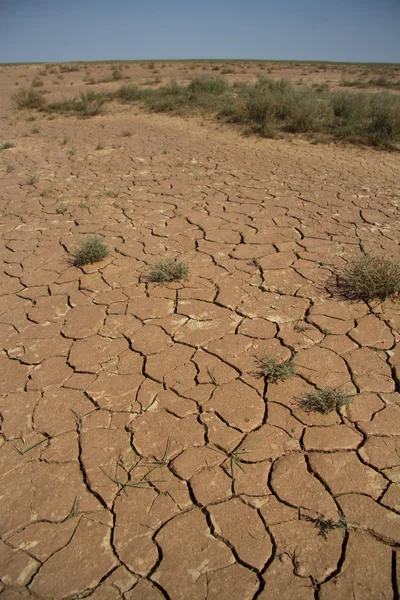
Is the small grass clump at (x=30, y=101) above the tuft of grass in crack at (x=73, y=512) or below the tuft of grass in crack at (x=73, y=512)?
above

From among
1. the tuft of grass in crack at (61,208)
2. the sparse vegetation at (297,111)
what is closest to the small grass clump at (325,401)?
the tuft of grass in crack at (61,208)

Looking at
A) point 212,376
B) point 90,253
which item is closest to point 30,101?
point 90,253

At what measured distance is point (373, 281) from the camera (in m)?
2.76

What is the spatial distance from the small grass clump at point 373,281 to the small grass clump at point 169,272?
4.23 ft

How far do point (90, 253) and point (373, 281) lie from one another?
2.42 m

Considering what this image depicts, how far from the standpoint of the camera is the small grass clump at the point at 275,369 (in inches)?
85.3

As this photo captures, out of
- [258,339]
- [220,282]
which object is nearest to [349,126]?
[220,282]

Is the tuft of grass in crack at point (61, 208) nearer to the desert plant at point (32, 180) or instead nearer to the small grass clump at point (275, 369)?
the desert plant at point (32, 180)

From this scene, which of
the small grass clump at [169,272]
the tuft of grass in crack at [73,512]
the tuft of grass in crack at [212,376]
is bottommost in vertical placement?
the tuft of grass in crack at [73,512]

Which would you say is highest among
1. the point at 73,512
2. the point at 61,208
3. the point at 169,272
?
the point at 61,208

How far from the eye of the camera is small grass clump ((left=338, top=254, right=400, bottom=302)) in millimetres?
2738

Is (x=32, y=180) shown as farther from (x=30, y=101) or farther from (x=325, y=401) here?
(x=30, y=101)

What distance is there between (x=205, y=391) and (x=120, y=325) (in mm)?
888

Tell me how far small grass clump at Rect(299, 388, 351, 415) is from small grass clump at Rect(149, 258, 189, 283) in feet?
4.96
